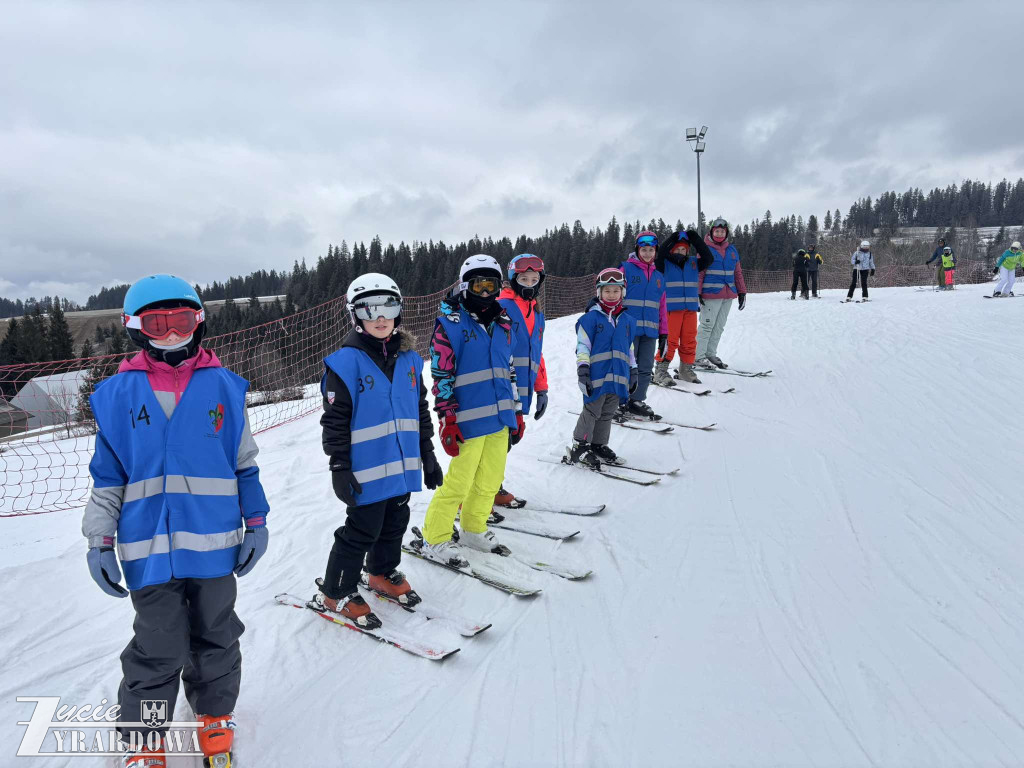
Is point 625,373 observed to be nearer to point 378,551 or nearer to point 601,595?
point 601,595

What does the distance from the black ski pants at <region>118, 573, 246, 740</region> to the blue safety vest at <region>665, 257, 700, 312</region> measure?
6.94 m

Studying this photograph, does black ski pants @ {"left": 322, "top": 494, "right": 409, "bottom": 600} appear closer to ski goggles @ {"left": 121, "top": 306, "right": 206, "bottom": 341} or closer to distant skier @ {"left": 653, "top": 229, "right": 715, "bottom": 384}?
ski goggles @ {"left": 121, "top": 306, "right": 206, "bottom": 341}

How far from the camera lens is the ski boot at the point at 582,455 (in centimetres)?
553

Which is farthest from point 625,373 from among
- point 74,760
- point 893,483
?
point 74,760

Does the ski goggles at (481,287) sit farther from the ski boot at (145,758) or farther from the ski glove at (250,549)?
the ski boot at (145,758)

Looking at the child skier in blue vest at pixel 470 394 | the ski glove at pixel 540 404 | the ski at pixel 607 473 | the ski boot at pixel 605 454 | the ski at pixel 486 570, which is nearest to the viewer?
the ski at pixel 486 570

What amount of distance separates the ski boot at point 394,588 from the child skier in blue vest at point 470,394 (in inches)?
17.2

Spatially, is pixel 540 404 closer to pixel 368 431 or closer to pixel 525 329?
pixel 525 329

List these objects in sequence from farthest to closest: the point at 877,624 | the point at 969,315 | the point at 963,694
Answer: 1. the point at 969,315
2. the point at 877,624
3. the point at 963,694

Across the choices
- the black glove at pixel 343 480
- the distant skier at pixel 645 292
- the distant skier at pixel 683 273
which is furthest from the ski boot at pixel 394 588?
the distant skier at pixel 683 273

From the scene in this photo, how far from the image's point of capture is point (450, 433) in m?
3.64

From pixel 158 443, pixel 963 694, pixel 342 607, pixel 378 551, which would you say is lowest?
pixel 963 694

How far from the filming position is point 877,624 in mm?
3006

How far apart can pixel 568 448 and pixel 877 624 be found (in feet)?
10.7
